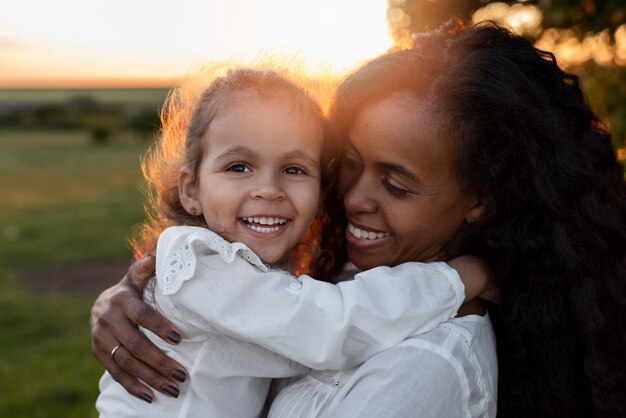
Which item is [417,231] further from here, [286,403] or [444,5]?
[444,5]

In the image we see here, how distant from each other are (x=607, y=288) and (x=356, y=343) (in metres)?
0.85

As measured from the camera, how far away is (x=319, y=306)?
201 centimetres

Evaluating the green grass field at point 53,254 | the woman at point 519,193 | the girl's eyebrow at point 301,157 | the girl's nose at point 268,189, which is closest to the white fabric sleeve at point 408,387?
the woman at point 519,193

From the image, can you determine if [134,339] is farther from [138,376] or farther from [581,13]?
[581,13]

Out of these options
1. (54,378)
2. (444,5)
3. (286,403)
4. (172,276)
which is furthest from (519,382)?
(54,378)

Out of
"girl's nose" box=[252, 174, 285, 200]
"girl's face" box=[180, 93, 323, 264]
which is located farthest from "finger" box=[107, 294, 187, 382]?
"girl's nose" box=[252, 174, 285, 200]

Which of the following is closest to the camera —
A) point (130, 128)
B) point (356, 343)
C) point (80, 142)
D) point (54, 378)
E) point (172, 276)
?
point (356, 343)

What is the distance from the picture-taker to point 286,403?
2.15 metres

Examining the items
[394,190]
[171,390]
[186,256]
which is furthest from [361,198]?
[171,390]

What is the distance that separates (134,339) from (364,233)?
862mm

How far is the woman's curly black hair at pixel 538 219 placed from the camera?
86.2 inches

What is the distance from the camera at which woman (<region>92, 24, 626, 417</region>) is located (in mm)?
2193

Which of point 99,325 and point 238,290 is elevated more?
point 238,290

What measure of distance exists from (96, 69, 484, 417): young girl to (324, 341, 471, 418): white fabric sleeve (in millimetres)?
61
